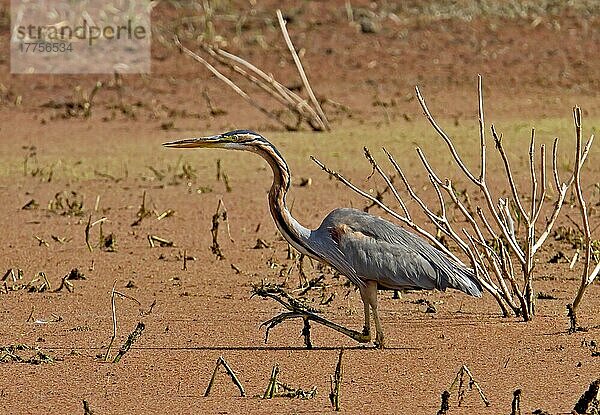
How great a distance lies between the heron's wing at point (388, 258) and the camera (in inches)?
264

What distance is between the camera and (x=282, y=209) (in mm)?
6738

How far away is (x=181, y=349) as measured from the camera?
6754mm

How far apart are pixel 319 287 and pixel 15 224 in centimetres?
299

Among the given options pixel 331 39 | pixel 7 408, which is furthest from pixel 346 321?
pixel 331 39

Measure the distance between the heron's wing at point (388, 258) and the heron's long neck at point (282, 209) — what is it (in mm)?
130

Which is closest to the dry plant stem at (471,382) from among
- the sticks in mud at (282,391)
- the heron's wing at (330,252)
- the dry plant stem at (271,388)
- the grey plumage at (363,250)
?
the sticks in mud at (282,391)

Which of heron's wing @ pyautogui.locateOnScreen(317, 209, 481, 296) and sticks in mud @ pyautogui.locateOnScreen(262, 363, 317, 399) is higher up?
heron's wing @ pyautogui.locateOnScreen(317, 209, 481, 296)

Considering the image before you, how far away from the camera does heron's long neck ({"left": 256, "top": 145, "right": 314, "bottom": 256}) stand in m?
6.71

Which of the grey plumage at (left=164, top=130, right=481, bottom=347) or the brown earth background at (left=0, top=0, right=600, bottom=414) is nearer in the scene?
the brown earth background at (left=0, top=0, right=600, bottom=414)

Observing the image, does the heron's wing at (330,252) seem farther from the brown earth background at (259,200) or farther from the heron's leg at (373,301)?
the brown earth background at (259,200)

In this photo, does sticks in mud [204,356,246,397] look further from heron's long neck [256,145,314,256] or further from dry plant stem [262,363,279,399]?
heron's long neck [256,145,314,256]

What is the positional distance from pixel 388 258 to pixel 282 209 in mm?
558

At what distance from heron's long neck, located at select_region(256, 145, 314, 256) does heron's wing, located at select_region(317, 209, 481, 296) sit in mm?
130

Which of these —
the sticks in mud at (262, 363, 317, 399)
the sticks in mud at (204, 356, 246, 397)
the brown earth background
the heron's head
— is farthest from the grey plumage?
the sticks in mud at (204, 356, 246, 397)
